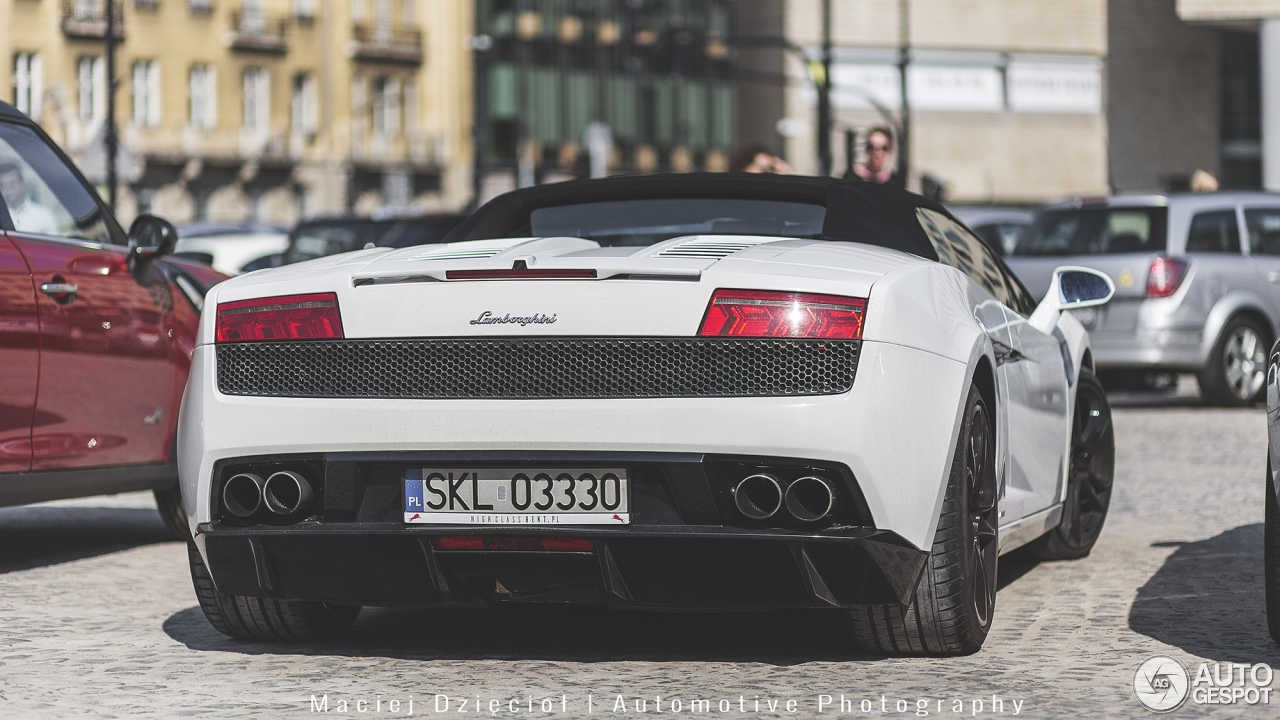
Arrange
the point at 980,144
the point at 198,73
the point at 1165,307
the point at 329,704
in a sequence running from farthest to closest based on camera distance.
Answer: the point at 980,144 < the point at 198,73 < the point at 1165,307 < the point at 329,704

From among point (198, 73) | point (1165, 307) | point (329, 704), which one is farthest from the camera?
point (198, 73)

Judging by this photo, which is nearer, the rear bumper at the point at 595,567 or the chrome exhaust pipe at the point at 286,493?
the rear bumper at the point at 595,567

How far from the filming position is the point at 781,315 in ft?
15.0

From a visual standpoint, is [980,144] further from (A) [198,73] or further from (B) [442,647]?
(B) [442,647]

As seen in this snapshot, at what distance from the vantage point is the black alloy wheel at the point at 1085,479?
6.95 metres

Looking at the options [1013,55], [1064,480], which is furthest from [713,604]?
[1013,55]

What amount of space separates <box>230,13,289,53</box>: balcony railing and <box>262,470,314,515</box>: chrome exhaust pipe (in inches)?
2403

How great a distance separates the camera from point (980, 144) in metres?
Answer: 68.4

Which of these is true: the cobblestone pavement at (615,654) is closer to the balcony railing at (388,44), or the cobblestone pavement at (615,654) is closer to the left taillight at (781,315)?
the left taillight at (781,315)

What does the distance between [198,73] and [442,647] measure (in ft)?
199

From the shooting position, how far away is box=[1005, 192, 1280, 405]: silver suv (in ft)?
49.9

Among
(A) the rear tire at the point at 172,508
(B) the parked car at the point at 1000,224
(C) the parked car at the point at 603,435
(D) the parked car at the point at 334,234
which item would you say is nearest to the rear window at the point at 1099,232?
(B) the parked car at the point at 1000,224

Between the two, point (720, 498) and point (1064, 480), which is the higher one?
point (720, 498)

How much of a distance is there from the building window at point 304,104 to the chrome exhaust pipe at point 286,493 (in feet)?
205
